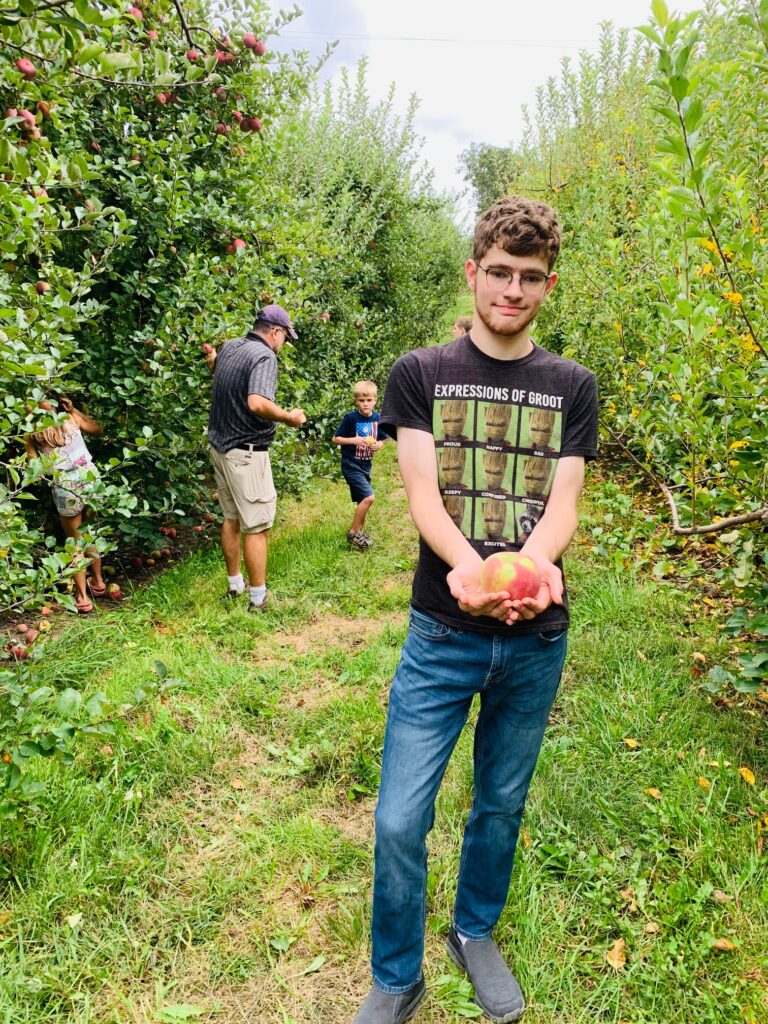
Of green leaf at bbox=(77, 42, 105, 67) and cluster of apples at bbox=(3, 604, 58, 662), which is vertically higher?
green leaf at bbox=(77, 42, 105, 67)

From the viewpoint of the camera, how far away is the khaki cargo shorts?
429cm

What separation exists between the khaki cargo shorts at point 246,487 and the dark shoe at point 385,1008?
305 cm

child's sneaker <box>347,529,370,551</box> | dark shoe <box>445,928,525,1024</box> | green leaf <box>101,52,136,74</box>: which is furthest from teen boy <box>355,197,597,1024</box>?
child's sneaker <box>347,529,370,551</box>

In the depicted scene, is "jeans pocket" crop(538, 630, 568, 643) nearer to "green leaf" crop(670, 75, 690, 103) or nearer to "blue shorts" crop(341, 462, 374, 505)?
"green leaf" crop(670, 75, 690, 103)

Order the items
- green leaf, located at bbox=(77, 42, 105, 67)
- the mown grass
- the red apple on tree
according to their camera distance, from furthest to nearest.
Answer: the red apple on tree, the mown grass, green leaf, located at bbox=(77, 42, 105, 67)

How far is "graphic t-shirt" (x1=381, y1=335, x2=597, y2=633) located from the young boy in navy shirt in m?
4.02

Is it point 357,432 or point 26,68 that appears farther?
point 357,432

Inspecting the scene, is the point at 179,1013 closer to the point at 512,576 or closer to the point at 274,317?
the point at 512,576

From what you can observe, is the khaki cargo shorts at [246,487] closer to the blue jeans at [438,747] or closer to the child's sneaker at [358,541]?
the child's sneaker at [358,541]

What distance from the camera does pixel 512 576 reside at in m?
1.45

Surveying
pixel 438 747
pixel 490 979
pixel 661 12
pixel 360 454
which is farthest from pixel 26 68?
pixel 360 454

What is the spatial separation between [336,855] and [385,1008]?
73cm

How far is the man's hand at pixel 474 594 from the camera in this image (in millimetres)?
1405

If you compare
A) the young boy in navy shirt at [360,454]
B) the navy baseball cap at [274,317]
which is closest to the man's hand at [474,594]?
the navy baseball cap at [274,317]
